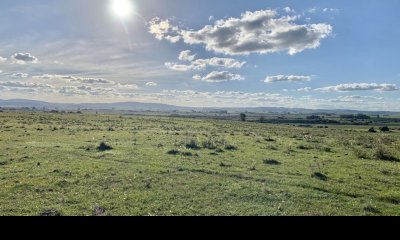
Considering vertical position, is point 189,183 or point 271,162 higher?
point 271,162

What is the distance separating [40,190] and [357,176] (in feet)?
63.0

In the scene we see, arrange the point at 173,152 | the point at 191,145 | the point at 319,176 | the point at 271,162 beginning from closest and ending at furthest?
1. the point at 319,176
2. the point at 271,162
3. the point at 173,152
4. the point at 191,145

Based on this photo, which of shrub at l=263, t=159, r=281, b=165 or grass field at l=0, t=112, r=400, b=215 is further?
shrub at l=263, t=159, r=281, b=165

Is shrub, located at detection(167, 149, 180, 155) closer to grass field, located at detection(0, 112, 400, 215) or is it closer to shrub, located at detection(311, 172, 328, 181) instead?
grass field, located at detection(0, 112, 400, 215)

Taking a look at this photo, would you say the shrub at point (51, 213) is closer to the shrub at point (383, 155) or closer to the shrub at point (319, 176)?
the shrub at point (319, 176)

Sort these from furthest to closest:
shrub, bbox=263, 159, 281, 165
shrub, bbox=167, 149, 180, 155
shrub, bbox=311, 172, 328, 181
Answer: shrub, bbox=167, 149, 180, 155 → shrub, bbox=263, 159, 281, 165 → shrub, bbox=311, 172, 328, 181

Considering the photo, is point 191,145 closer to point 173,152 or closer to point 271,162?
point 173,152

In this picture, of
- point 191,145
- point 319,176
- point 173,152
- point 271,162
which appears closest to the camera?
point 319,176

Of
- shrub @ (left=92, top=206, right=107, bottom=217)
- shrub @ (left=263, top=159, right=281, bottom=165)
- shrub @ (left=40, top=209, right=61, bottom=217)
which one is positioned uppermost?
shrub @ (left=263, top=159, right=281, bottom=165)

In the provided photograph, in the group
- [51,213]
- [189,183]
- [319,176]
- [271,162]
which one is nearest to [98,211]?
[51,213]

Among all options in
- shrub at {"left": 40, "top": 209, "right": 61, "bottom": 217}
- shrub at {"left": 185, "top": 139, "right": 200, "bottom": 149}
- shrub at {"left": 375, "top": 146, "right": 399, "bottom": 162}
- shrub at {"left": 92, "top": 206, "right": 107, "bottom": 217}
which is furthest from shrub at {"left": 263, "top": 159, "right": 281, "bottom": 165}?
shrub at {"left": 40, "top": 209, "right": 61, "bottom": 217}
